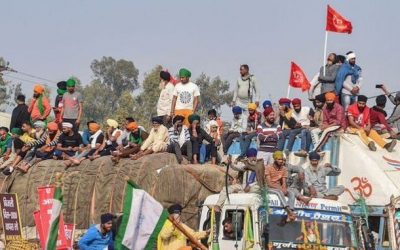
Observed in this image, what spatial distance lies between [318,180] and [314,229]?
6.60 ft

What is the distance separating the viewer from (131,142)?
20094mm

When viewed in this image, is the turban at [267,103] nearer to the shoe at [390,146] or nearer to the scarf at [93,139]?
the shoe at [390,146]

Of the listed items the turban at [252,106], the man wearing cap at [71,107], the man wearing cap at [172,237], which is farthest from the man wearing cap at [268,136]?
the man wearing cap at [71,107]

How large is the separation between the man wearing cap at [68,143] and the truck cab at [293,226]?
8.26m

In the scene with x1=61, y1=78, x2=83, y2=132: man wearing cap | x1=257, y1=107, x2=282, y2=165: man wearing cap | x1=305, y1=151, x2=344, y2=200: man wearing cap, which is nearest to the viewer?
x1=305, y1=151, x2=344, y2=200: man wearing cap

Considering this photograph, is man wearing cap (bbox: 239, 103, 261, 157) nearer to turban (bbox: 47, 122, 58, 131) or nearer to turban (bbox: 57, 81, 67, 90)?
turban (bbox: 47, 122, 58, 131)

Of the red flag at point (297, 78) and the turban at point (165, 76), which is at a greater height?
the red flag at point (297, 78)

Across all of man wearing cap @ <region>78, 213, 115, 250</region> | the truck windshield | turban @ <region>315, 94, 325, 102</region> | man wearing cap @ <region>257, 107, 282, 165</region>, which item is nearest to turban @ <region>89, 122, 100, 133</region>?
man wearing cap @ <region>257, 107, 282, 165</region>

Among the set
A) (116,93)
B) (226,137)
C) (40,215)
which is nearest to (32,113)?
(226,137)

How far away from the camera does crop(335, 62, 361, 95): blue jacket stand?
1859 cm

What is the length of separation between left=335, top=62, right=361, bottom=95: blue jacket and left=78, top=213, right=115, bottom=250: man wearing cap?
21.0 ft

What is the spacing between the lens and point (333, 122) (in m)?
16.9

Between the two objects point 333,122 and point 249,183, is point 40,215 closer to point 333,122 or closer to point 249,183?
point 249,183

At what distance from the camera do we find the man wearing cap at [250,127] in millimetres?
18484
